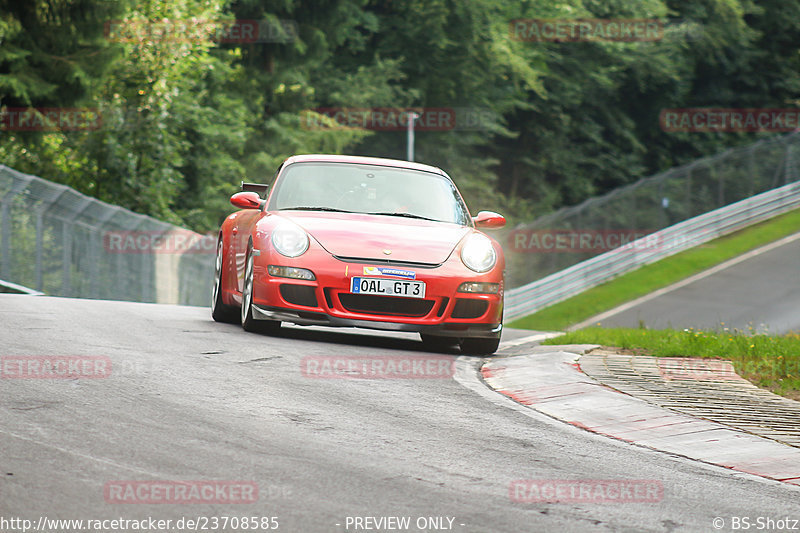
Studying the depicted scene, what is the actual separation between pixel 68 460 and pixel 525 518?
6.33 feet

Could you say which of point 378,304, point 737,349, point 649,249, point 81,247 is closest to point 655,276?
point 649,249

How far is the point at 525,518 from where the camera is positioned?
445 centimetres

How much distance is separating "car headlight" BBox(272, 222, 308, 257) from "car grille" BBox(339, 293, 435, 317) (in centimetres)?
53

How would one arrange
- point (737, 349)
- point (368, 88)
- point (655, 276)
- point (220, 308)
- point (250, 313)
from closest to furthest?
1. point (250, 313)
2. point (737, 349)
3. point (220, 308)
4. point (655, 276)
5. point (368, 88)

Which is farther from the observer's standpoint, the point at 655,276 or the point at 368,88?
the point at 368,88

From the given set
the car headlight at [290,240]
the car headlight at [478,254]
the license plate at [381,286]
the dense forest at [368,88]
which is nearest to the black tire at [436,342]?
the car headlight at [478,254]

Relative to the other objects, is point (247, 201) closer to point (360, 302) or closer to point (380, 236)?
point (380, 236)

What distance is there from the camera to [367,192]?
10.4 m

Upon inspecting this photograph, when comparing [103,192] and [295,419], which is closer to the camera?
[295,419]

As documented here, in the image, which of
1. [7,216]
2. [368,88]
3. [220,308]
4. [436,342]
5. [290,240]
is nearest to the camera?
[290,240]

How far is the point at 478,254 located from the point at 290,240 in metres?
1.59

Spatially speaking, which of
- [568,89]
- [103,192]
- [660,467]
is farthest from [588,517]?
[568,89]

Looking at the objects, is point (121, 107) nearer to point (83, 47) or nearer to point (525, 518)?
point (83, 47)

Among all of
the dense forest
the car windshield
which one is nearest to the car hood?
the car windshield
